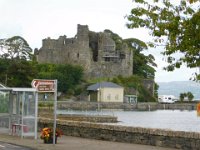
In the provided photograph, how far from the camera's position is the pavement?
2252 centimetres

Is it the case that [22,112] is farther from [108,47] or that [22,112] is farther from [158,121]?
[108,47]

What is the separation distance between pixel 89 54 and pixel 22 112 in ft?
404

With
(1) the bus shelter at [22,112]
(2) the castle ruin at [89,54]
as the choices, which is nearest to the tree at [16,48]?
(2) the castle ruin at [89,54]

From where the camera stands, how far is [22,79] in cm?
10338

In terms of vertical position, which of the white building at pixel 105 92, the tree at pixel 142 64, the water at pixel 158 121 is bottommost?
the water at pixel 158 121

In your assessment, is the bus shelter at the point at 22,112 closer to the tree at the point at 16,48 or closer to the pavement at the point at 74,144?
the pavement at the point at 74,144

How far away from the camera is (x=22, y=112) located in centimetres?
2745

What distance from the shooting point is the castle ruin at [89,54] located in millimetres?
149250

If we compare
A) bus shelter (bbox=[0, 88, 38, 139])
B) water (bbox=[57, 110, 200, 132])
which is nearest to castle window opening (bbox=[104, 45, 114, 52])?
water (bbox=[57, 110, 200, 132])

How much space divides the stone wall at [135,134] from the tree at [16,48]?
115m

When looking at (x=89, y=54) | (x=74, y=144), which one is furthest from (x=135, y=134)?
(x=89, y=54)

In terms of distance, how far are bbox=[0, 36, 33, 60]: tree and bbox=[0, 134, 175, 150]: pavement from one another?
383ft

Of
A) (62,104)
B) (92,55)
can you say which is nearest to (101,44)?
(92,55)

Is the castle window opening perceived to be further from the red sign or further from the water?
the red sign
